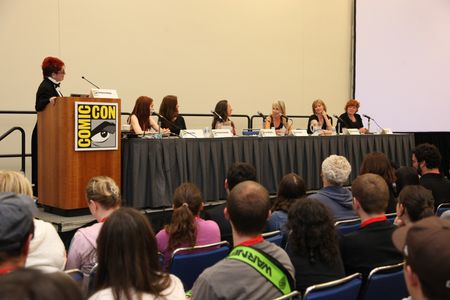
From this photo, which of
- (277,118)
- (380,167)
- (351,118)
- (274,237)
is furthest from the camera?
(351,118)

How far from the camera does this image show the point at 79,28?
6.68m

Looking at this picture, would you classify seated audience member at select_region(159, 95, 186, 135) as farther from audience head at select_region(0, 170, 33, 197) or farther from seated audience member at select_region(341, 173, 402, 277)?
seated audience member at select_region(341, 173, 402, 277)

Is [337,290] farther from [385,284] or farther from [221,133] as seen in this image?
[221,133]

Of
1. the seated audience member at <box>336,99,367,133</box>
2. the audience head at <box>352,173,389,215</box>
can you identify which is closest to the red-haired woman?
the audience head at <box>352,173,389,215</box>

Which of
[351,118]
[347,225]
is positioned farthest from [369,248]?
[351,118]

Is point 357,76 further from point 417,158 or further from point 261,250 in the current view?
point 261,250

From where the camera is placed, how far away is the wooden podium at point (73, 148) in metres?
3.93

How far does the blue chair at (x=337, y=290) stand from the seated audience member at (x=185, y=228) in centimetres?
89

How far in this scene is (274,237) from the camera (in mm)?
2689

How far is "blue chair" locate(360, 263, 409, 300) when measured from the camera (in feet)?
6.84

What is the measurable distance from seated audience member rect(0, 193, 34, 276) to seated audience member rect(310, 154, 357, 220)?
6.95 feet

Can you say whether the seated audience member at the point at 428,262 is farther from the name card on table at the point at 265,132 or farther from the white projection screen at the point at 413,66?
the white projection screen at the point at 413,66

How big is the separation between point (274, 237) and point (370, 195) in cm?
57

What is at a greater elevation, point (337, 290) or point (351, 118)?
point (351, 118)
